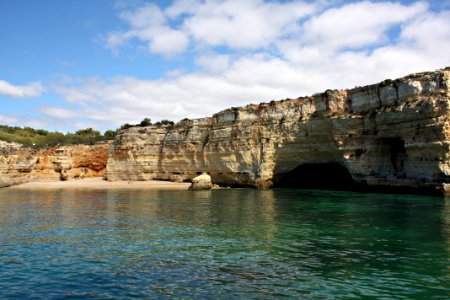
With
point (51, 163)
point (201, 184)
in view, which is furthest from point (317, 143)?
point (51, 163)

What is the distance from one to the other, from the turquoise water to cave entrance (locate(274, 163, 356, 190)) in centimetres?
2530

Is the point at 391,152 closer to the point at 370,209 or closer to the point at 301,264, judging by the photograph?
the point at 370,209

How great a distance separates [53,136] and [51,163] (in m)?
26.2

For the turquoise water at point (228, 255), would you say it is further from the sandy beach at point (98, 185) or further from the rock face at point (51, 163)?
the rock face at point (51, 163)

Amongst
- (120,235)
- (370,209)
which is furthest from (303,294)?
(370,209)

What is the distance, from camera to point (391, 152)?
38375 mm

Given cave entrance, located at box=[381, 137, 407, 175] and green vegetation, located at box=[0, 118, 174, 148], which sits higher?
green vegetation, located at box=[0, 118, 174, 148]

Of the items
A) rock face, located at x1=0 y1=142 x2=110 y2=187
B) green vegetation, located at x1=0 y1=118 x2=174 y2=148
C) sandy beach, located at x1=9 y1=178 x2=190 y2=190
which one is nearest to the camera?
sandy beach, located at x1=9 y1=178 x2=190 y2=190

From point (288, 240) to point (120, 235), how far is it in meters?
7.22

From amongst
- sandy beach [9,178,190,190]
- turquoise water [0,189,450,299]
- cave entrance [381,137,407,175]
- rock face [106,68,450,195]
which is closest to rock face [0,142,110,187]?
sandy beach [9,178,190,190]

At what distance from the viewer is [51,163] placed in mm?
61750

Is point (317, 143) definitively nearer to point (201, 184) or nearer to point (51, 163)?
point (201, 184)

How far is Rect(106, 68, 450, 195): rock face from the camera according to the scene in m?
33.2

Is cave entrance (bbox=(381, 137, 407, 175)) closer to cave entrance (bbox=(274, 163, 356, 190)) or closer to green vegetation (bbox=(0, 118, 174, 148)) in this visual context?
cave entrance (bbox=(274, 163, 356, 190))
